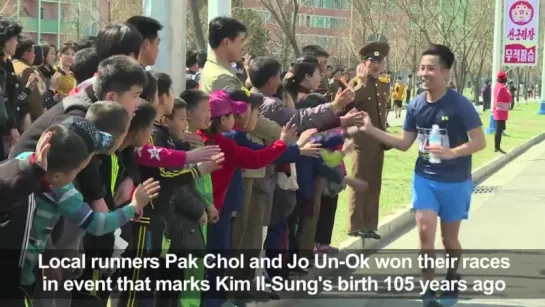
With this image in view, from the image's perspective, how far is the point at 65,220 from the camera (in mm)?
4223

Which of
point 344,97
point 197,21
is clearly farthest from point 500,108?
point 344,97

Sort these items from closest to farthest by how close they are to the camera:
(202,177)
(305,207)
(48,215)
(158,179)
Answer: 1. (48,215)
2. (158,179)
3. (202,177)
4. (305,207)

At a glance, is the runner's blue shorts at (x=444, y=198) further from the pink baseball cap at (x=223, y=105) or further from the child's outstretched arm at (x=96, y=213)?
the child's outstretched arm at (x=96, y=213)

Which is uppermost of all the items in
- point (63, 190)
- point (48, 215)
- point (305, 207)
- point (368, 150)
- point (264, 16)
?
point (264, 16)

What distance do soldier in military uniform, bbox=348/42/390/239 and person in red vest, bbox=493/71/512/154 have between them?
38.2 feet

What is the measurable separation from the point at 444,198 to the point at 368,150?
2362mm

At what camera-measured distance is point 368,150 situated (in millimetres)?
9164

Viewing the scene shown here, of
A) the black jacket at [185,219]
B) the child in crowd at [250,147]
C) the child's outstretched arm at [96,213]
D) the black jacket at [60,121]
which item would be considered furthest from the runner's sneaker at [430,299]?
the black jacket at [60,121]

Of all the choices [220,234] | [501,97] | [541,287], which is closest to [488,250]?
[541,287]

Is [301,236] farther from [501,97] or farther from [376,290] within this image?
[501,97]

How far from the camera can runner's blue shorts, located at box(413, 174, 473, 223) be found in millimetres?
6840

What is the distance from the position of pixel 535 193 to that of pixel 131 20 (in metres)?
9.84

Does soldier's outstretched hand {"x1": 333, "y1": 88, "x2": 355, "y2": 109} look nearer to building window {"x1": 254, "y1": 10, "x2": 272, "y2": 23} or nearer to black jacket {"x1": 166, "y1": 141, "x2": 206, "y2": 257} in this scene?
black jacket {"x1": 166, "y1": 141, "x2": 206, "y2": 257}

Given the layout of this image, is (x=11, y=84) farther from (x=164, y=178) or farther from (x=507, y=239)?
(x=507, y=239)
